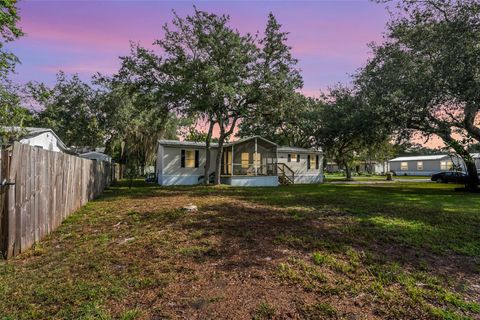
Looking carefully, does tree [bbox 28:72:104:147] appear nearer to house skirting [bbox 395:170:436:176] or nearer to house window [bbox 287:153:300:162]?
house window [bbox 287:153:300:162]

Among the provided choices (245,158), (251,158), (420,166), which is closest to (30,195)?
(245,158)

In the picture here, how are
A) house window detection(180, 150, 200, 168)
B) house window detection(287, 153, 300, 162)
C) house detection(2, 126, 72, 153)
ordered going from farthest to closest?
house window detection(287, 153, 300, 162), house window detection(180, 150, 200, 168), house detection(2, 126, 72, 153)

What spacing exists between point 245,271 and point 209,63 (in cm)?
1535

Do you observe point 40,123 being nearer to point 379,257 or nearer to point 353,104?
point 353,104

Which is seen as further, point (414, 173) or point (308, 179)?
point (414, 173)

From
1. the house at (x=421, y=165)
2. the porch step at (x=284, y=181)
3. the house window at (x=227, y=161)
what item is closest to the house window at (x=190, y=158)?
the house window at (x=227, y=161)

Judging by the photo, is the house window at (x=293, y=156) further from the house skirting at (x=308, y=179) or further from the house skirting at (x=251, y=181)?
the house skirting at (x=251, y=181)

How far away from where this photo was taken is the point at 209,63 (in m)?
17.2

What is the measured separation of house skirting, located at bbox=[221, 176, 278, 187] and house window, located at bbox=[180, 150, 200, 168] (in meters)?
2.63

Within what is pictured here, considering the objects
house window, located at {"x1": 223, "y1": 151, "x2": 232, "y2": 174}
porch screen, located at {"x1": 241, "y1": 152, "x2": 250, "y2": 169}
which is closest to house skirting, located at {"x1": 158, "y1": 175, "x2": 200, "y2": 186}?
house window, located at {"x1": 223, "y1": 151, "x2": 232, "y2": 174}

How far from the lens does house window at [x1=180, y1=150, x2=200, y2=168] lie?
22094mm

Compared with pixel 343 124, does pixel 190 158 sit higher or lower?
lower

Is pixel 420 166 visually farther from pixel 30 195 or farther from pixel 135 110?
pixel 30 195

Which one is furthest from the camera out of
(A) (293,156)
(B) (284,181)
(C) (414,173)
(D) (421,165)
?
(C) (414,173)
